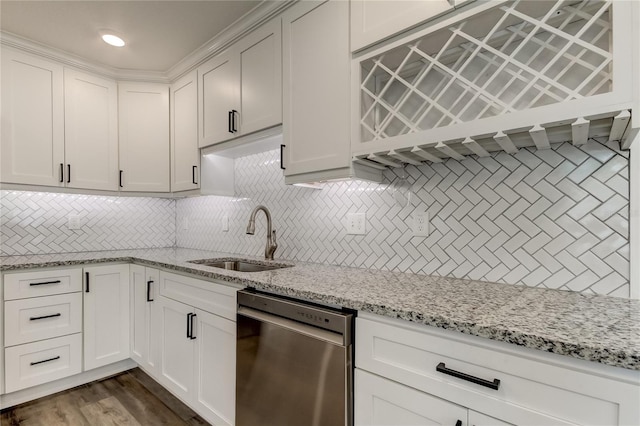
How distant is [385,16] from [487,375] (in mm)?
1353

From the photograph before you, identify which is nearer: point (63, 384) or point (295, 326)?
point (295, 326)

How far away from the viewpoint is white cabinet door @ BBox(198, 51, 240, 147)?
208cm

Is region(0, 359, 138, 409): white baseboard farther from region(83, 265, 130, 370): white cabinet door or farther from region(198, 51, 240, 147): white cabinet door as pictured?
region(198, 51, 240, 147): white cabinet door

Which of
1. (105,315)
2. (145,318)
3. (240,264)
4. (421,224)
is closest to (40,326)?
(105,315)

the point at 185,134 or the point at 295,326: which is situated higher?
the point at 185,134

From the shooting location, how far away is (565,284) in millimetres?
1195

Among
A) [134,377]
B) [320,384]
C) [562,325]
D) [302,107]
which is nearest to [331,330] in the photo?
[320,384]

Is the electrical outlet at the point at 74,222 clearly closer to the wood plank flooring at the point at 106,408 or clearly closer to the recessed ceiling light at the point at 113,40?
the wood plank flooring at the point at 106,408

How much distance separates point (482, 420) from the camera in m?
0.84

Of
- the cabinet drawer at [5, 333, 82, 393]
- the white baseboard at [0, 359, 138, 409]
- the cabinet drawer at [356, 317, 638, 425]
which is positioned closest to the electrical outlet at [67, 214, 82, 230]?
the cabinet drawer at [5, 333, 82, 393]

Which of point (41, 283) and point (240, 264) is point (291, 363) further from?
point (41, 283)

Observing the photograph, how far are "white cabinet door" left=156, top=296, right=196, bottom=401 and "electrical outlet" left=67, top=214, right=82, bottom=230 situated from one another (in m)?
1.19

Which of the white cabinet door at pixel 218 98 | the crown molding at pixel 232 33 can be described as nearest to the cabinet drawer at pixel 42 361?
the white cabinet door at pixel 218 98

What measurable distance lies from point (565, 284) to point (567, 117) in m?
0.62
